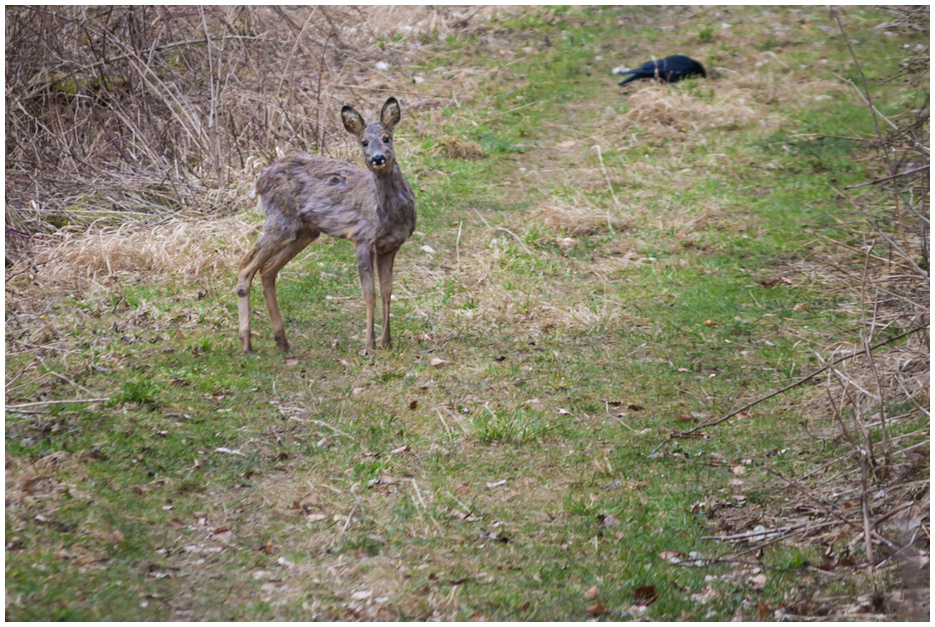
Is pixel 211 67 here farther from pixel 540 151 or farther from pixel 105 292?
pixel 540 151

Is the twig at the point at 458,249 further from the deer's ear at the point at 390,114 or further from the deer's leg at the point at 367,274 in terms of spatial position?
the deer's ear at the point at 390,114

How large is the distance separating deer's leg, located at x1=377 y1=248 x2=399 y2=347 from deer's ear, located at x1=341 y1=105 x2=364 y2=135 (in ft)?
3.31

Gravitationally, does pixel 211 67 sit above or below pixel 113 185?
above

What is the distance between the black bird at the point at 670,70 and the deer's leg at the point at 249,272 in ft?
30.2

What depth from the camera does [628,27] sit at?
17.6 m

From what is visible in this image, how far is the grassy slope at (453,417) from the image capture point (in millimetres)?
4398

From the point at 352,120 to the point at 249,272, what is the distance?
1.48 meters

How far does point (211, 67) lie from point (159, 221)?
6.96 ft

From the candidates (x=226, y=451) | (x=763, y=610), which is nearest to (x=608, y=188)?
(x=226, y=451)

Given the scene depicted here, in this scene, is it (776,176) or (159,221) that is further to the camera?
(776,176)

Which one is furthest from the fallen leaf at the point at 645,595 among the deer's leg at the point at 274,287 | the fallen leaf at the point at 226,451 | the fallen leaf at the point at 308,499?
the deer's leg at the point at 274,287

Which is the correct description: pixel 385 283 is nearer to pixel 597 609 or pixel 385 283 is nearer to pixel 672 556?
pixel 672 556

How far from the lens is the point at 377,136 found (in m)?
6.88

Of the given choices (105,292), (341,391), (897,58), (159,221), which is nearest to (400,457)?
(341,391)
